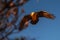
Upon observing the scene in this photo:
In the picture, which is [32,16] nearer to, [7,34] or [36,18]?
[36,18]

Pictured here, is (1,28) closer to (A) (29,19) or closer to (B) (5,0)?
(B) (5,0)

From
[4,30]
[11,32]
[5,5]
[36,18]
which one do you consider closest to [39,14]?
[36,18]

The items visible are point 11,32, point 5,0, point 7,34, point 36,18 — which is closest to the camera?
point 36,18

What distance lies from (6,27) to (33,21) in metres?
1.45

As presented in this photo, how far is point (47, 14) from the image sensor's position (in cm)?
82

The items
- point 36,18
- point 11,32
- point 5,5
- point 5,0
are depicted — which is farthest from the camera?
point 11,32

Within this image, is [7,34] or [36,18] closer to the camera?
[36,18]

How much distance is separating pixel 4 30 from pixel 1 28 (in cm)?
8

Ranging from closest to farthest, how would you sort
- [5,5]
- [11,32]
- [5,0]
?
[5,5] < [5,0] < [11,32]

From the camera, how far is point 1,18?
83.0 inches

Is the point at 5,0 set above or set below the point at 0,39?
above

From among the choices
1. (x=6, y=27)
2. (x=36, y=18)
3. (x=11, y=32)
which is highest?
(x=6, y=27)

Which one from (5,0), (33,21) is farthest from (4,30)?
(33,21)

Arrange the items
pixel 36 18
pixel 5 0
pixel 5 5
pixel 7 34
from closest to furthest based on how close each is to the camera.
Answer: pixel 36 18 < pixel 5 5 < pixel 5 0 < pixel 7 34
